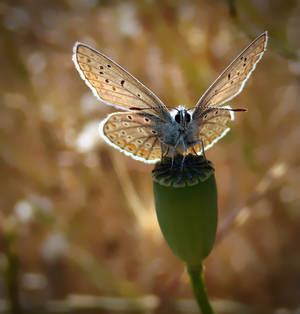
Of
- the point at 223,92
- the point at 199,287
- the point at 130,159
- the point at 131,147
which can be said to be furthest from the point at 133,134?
the point at 130,159

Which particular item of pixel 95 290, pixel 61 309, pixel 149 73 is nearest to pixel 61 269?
pixel 95 290

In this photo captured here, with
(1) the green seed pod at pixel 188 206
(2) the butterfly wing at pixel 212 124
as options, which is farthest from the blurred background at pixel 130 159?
(1) the green seed pod at pixel 188 206

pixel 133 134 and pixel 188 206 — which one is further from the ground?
pixel 133 134

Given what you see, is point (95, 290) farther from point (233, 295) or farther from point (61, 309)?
point (233, 295)

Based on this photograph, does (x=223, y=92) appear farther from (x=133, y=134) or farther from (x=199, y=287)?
(x=199, y=287)

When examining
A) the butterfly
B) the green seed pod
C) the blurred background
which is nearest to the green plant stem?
the green seed pod

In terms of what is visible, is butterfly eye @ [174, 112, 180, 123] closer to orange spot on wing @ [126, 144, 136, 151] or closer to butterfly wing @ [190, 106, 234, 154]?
butterfly wing @ [190, 106, 234, 154]
